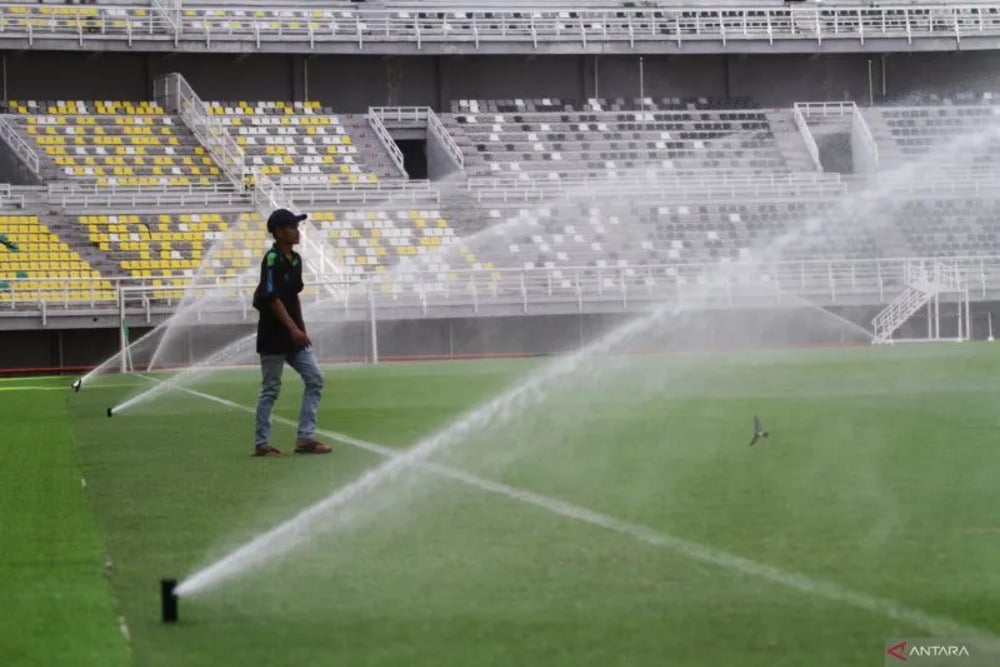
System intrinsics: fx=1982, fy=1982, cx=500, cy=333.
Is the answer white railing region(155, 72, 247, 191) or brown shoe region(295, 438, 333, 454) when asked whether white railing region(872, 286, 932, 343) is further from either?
brown shoe region(295, 438, 333, 454)

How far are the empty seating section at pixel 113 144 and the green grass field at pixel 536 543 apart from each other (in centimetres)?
3378

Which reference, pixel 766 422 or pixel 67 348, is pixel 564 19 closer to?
pixel 67 348

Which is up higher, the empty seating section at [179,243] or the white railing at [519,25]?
the white railing at [519,25]

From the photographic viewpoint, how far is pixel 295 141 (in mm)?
55000

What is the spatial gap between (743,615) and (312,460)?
7498 mm

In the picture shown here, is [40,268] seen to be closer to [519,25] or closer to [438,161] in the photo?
[438,161]

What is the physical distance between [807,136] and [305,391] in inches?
1796

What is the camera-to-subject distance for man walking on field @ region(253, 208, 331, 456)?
1408 cm

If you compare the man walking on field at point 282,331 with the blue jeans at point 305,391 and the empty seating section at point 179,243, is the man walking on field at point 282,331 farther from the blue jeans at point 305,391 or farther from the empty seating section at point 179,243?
the empty seating section at point 179,243

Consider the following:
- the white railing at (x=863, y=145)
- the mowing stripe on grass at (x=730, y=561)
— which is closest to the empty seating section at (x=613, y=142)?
the white railing at (x=863, y=145)

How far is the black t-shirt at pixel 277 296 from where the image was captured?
46.4 feet

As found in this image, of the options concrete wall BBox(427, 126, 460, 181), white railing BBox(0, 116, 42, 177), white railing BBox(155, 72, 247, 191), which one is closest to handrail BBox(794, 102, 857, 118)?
concrete wall BBox(427, 126, 460, 181)

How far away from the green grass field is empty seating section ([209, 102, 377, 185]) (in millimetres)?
35544

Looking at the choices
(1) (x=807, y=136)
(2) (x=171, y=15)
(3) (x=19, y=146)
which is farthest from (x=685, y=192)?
(3) (x=19, y=146)
